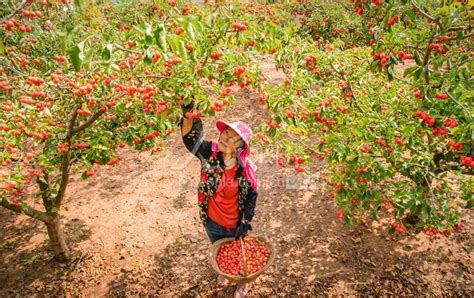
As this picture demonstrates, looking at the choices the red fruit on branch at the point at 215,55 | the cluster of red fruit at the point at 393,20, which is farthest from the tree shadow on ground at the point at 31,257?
the cluster of red fruit at the point at 393,20

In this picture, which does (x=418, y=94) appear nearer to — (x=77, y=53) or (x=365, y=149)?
(x=365, y=149)

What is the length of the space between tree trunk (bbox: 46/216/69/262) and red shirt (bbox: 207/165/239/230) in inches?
82.6

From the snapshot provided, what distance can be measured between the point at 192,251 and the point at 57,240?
1.77 metres

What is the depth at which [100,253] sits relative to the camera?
476 cm

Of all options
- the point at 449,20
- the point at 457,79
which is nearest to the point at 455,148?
the point at 457,79

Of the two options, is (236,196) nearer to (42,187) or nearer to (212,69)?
(212,69)

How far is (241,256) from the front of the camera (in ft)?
10.9

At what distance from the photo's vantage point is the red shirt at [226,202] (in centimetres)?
341

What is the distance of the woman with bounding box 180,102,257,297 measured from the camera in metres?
3.29

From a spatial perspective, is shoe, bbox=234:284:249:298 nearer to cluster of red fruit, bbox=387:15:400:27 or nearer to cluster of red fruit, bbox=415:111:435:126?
cluster of red fruit, bbox=415:111:435:126

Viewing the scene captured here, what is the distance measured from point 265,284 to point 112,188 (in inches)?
135

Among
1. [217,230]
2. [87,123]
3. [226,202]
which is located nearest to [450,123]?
[226,202]

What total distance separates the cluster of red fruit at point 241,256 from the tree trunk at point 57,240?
230 cm

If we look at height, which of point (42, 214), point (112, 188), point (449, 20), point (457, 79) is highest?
point (449, 20)
